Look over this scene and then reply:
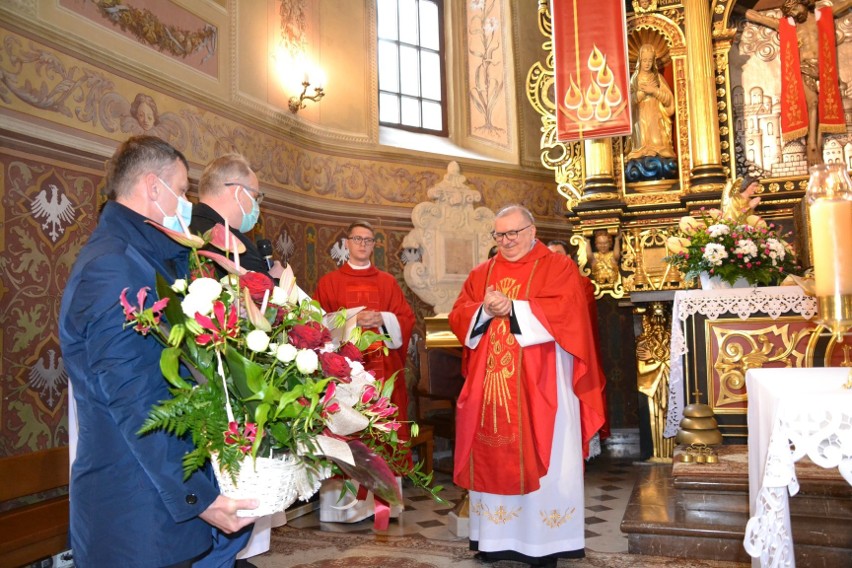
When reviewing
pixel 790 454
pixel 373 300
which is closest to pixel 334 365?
pixel 790 454

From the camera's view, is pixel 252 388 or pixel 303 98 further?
pixel 303 98

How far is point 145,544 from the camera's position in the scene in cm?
177

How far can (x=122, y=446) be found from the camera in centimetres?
181

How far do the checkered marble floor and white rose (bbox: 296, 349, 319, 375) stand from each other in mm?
3338

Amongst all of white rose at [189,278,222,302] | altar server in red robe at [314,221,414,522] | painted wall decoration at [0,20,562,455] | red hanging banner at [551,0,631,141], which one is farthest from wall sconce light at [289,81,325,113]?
white rose at [189,278,222,302]

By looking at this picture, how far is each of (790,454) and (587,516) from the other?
3.81 metres

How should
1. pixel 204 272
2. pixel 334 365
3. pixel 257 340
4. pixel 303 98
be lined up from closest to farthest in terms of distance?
1. pixel 257 340
2. pixel 334 365
3. pixel 204 272
4. pixel 303 98

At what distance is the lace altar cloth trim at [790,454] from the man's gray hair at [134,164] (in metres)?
1.74

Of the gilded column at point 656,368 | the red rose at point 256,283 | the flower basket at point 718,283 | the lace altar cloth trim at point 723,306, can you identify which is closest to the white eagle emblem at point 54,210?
the red rose at point 256,283

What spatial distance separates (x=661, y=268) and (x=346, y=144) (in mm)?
3546

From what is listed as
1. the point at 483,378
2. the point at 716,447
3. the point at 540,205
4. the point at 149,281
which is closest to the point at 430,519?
the point at 483,378

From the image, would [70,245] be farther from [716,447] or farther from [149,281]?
[716,447]

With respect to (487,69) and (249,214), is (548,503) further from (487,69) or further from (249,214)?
(487,69)

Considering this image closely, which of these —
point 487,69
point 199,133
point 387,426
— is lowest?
point 387,426
